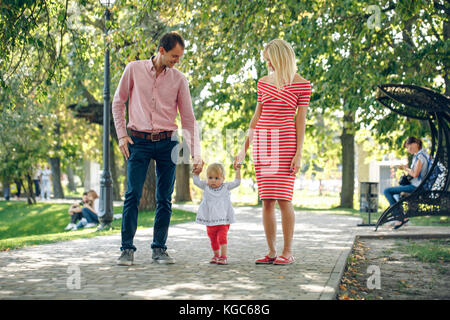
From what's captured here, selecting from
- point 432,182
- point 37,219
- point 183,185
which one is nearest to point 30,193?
point 37,219

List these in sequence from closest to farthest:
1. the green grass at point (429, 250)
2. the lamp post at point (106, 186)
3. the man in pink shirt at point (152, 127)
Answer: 1. the man in pink shirt at point (152, 127)
2. the green grass at point (429, 250)
3. the lamp post at point (106, 186)

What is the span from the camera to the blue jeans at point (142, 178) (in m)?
5.95

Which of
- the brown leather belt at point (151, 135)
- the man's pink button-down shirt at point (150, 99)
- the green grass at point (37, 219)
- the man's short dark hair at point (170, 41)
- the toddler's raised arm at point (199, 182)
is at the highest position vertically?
the man's short dark hair at point (170, 41)

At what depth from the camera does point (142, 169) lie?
19.7ft

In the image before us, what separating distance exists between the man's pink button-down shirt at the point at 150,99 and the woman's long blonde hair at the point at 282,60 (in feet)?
3.16

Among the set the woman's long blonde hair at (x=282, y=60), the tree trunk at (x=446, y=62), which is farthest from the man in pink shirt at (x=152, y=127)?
the tree trunk at (x=446, y=62)

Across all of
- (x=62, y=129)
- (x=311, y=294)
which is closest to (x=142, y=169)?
(x=311, y=294)

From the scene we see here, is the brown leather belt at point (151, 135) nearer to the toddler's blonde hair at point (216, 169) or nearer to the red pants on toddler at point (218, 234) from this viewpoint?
the toddler's blonde hair at point (216, 169)

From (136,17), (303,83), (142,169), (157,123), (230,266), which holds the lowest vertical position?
(230,266)

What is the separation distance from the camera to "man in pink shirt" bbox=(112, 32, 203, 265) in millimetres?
5934

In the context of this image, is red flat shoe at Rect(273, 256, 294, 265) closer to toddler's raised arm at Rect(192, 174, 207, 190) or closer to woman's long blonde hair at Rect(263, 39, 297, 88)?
toddler's raised arm at Rect(192, 174, 207, 190)

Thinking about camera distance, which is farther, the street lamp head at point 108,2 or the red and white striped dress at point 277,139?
the street lamp head at point 108,2

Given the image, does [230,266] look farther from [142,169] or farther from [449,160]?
[449,160]

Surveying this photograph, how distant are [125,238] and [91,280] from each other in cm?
95
